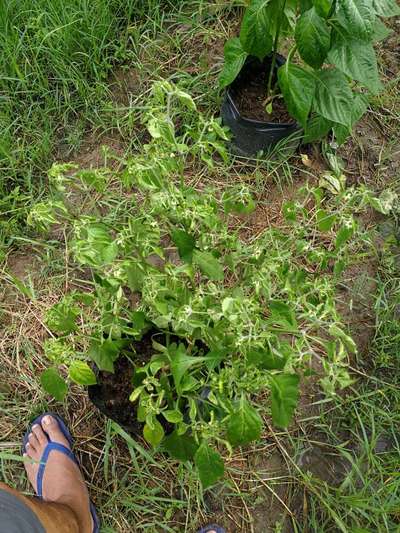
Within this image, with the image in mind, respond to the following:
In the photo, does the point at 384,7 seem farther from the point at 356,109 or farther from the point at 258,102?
the point at 258,102

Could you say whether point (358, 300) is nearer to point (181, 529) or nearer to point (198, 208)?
point (181, 529)

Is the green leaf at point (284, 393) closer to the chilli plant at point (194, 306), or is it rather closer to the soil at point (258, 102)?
the chilli plant at point (194, 306)

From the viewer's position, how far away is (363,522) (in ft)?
5.45

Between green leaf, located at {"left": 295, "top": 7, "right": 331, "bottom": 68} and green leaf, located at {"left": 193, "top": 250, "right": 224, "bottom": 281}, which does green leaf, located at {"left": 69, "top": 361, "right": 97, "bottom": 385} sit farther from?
green leaf, located at {"left": 295, "top": 7, "right": 331, "bottom": 68}

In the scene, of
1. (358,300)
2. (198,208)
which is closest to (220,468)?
(198,208)

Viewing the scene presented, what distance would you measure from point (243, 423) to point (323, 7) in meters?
1.07

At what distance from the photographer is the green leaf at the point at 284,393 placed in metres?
1.09

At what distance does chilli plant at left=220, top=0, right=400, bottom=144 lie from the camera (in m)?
1.46

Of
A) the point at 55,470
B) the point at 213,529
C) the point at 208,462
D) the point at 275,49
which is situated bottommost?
the point at 213,529

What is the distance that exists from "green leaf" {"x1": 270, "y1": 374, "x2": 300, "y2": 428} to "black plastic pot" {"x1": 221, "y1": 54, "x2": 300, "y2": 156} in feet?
3.67

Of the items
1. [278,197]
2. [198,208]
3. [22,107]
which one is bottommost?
[278,197]

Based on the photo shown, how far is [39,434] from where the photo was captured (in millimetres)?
1738

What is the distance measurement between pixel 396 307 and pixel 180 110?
3.60ft

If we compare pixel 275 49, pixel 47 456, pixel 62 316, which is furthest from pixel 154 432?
pixel 275 49
